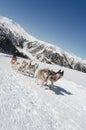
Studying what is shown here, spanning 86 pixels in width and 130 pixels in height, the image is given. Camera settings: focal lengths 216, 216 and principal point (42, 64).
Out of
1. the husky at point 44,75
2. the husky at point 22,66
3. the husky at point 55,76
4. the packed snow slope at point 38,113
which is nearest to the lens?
the packed snow slope at point 38,113

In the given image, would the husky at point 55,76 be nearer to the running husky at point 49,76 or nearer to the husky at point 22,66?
the running husky at point 49,76

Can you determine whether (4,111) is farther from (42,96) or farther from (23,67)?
(23,67)

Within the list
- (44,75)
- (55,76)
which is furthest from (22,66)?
(55,76)

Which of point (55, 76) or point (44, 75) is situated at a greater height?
point (55, 76)

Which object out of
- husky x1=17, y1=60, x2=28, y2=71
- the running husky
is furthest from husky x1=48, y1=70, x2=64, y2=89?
husky x1=17, y1=60, x2=28, y2=71

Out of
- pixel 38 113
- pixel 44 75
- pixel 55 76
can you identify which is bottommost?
pixel 38 113

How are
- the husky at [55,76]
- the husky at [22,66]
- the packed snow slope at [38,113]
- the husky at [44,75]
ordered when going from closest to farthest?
the packed snow slope at [38,113]
the husky at [55,76]
the husky at [44,75]
the husky at [22,66]

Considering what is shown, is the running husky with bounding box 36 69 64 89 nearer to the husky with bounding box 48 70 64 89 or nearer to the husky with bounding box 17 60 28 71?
the husky with bounding box 48 70 64 89

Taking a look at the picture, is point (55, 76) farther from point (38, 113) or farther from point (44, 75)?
point (38, 113)

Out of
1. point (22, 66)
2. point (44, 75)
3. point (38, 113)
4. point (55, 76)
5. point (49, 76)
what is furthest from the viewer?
point (22, 66)

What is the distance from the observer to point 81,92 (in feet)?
49.9

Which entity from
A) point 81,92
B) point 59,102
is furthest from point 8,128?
point 81,92

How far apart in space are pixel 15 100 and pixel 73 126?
110 inches

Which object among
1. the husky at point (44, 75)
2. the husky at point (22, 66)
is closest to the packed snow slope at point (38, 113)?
the husky at point (44, 75)
